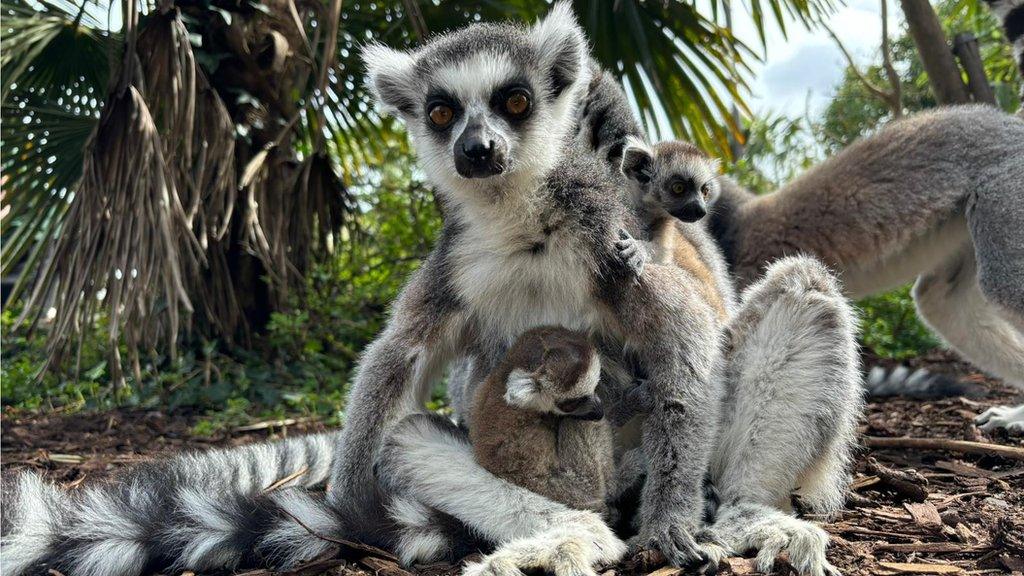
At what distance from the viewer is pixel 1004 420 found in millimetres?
5031

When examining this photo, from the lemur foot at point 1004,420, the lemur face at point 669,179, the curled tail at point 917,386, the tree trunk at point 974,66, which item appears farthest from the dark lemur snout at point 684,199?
the tree trunk at point 974,66

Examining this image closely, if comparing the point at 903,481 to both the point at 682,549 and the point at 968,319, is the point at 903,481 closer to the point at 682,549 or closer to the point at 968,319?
the point at 682,549

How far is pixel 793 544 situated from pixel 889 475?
4.46 feet

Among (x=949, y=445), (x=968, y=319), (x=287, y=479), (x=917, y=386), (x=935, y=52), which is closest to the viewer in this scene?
(x=287, y=479)

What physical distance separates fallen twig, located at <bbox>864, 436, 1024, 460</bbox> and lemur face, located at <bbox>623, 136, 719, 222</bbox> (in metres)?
1.64

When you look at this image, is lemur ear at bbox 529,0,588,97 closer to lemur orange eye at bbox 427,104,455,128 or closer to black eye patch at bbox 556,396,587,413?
lemur orange eye at bbox 427,104,455,128

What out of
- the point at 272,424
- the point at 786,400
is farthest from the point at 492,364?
the point at 272,424

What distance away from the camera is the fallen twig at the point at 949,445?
433cm

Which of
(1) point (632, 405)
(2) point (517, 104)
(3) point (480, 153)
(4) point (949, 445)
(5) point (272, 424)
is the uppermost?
(2) point (517, 104)

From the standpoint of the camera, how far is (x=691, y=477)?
295 cm

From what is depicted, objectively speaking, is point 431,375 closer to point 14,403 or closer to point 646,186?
point 646,186

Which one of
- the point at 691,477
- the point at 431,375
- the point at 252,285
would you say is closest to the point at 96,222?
the point at 252,285

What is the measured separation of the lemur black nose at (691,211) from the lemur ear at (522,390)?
197 cm

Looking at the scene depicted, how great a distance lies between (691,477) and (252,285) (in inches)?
252
